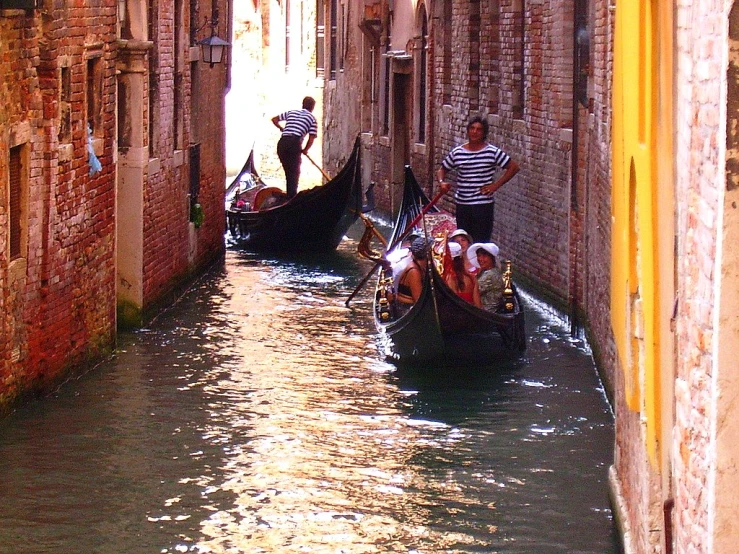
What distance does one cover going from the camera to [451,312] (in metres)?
8.61

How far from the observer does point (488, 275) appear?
9.16 m

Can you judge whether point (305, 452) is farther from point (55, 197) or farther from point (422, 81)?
point (422, 81)

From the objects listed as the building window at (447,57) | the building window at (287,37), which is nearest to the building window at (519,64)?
the building window at (447,57)

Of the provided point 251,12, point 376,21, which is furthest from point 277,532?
point 251,12

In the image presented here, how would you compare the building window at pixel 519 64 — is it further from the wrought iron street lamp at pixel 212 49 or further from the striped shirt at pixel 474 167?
the wrought iron street lamp at pixel 212 49

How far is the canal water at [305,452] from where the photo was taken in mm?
5684

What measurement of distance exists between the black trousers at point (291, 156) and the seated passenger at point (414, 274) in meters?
6.57

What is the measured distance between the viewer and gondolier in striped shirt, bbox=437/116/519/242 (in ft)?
33.3

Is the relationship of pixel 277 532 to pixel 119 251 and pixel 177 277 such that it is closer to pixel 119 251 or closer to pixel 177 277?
pixel 119 251

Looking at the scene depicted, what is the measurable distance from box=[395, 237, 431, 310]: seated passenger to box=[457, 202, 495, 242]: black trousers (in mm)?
1273

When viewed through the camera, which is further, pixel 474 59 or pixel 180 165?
pixel 474 59

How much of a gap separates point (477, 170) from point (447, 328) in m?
1.80

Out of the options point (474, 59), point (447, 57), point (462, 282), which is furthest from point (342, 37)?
point (462, 282)

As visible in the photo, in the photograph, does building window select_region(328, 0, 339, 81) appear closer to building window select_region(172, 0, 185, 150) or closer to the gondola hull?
building window select_region(172, 0, 185, 150)
